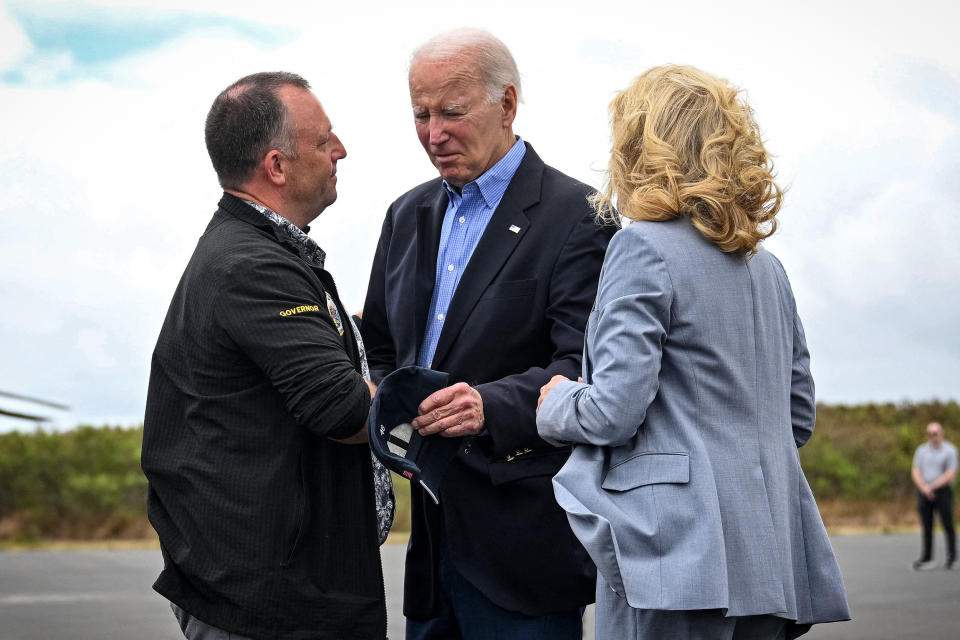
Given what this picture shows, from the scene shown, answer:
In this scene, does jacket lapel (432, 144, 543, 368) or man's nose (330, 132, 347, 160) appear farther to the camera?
jacket lapel (432, 144, 543, 368)

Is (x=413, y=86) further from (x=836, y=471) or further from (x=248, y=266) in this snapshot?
A: (x=836, y=471)

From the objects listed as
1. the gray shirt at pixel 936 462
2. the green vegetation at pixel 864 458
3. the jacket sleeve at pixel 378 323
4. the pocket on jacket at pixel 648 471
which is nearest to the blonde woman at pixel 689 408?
the pocket on jacket at pixel 648 471

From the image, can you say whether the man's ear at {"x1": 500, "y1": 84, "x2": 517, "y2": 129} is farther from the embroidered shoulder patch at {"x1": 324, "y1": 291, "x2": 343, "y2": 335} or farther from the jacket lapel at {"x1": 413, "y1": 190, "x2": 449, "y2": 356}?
the embroidered shoulder patch at {"x1": 324, "y1": 291, "x2": 343, "y2": 335}

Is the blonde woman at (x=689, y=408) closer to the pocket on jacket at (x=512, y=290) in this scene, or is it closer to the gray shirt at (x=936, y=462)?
the pocket on jacket at (x=512, y=290)

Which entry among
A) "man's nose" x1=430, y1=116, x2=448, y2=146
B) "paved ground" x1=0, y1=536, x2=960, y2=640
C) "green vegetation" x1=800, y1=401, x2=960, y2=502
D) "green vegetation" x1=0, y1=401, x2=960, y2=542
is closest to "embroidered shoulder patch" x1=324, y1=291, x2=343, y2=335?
"man's nose" x1=430, y1=116, x2=448, y2=146

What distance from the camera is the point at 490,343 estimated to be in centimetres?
296

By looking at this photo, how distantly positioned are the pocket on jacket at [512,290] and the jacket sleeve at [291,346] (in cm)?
61

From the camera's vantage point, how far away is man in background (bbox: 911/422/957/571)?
13938mm

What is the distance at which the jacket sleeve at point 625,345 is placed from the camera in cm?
220

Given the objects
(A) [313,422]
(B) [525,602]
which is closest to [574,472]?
(A) [313,422]

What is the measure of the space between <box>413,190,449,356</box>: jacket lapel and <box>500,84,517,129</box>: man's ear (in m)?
0.29

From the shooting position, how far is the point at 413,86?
321 centimetres

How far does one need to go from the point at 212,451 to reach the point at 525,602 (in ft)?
3.17

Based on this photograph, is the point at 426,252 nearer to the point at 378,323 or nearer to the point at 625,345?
the point at 378,323
